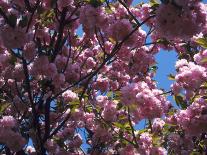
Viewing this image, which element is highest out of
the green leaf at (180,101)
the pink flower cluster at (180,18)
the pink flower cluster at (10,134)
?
the green leaf at (180,101)

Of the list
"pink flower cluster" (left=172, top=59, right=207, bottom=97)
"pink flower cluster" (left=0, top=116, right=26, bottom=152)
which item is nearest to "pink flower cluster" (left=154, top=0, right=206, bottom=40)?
"pink flower cluster" (left=172, top=59, right=207, bottom=97)

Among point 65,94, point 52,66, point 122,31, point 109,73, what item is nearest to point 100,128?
point 65,94

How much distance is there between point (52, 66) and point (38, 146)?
162 cm

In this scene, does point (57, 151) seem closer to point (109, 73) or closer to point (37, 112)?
point (37, 112)

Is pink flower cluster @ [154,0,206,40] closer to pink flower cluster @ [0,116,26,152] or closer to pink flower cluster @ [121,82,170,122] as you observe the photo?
pink flower cluster @ [121,82,170,122]

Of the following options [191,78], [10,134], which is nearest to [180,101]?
[191,78]

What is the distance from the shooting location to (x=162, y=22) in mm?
4133

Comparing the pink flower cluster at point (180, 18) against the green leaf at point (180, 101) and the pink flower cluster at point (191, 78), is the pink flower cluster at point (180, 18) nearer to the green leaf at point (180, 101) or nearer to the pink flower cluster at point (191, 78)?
the pink flower cluster at point (191, 78)

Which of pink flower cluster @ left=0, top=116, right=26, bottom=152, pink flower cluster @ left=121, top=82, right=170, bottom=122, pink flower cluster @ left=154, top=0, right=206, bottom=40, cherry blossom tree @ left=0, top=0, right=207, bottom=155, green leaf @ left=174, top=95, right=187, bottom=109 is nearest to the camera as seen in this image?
pink flower cluster @ left=154, top=0, right=206, bottom=40

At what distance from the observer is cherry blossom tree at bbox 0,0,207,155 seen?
16.8 feet

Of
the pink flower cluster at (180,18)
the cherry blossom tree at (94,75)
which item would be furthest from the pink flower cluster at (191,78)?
the pink flower cluster at (180,18)

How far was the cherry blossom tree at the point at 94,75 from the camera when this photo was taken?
511 cm

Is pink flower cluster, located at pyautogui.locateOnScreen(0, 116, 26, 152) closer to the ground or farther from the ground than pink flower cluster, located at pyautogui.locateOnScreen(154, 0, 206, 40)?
closer to the ground

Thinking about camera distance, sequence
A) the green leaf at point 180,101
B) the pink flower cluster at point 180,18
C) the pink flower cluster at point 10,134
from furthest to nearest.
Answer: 1. the pink flower cluster at point 10,134
2. the green leaf at point 180,101
3. the pink flower cluster at point 180,18
